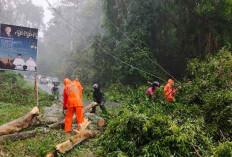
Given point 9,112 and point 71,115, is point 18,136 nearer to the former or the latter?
point 71,115

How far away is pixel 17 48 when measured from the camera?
1071 centimetres

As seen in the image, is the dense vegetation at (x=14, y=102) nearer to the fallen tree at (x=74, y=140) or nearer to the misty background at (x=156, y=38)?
the fallen tree at (x=74, y=140)

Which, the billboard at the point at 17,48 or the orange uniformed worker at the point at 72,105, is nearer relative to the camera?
the orange uniformed worker at the point at 72,105

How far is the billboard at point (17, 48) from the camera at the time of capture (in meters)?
10.6

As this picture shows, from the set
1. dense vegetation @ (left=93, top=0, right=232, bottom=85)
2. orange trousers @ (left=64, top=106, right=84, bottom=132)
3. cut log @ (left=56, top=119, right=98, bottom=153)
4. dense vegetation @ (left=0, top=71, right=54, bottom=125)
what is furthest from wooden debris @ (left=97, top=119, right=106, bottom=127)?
dense vegetation @ (left=93, top=0, right=232, bottom=85)

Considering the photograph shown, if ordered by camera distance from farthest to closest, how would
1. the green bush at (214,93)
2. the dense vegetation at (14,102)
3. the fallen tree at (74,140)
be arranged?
the dense vegetation at (14,102) < the green bush at (214,93) < the fallen tree at (74,140)

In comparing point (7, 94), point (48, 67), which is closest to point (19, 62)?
point (7, 94)

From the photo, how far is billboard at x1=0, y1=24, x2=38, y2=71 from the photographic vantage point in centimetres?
1056

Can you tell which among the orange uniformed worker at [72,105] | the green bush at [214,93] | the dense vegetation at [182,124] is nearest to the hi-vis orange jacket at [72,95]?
the orange uniformed worker at [72,105]

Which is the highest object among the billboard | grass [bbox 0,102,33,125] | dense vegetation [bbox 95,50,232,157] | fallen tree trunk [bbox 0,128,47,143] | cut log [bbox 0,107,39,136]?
the billboard

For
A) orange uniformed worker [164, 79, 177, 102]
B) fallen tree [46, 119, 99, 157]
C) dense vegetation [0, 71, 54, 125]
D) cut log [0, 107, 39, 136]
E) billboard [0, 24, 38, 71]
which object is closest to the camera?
fallen tree [46, 119, 99, 157]

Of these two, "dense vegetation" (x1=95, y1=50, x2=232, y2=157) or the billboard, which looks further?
the billboard

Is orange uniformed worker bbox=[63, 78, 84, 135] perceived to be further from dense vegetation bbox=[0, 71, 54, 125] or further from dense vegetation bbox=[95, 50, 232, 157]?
dense vegetation bbox=[0, 71, 54, 125]

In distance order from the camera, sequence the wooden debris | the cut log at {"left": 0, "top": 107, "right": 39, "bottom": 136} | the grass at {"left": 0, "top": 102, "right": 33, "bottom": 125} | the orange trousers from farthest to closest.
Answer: the grass at {"left": 0, "top": 102, "right": 33, "bottom": 125} < the wooden debris < the orange trousers < the cut log at {"left": 0, "top": 107, "right": 39, "bottom": 136}
